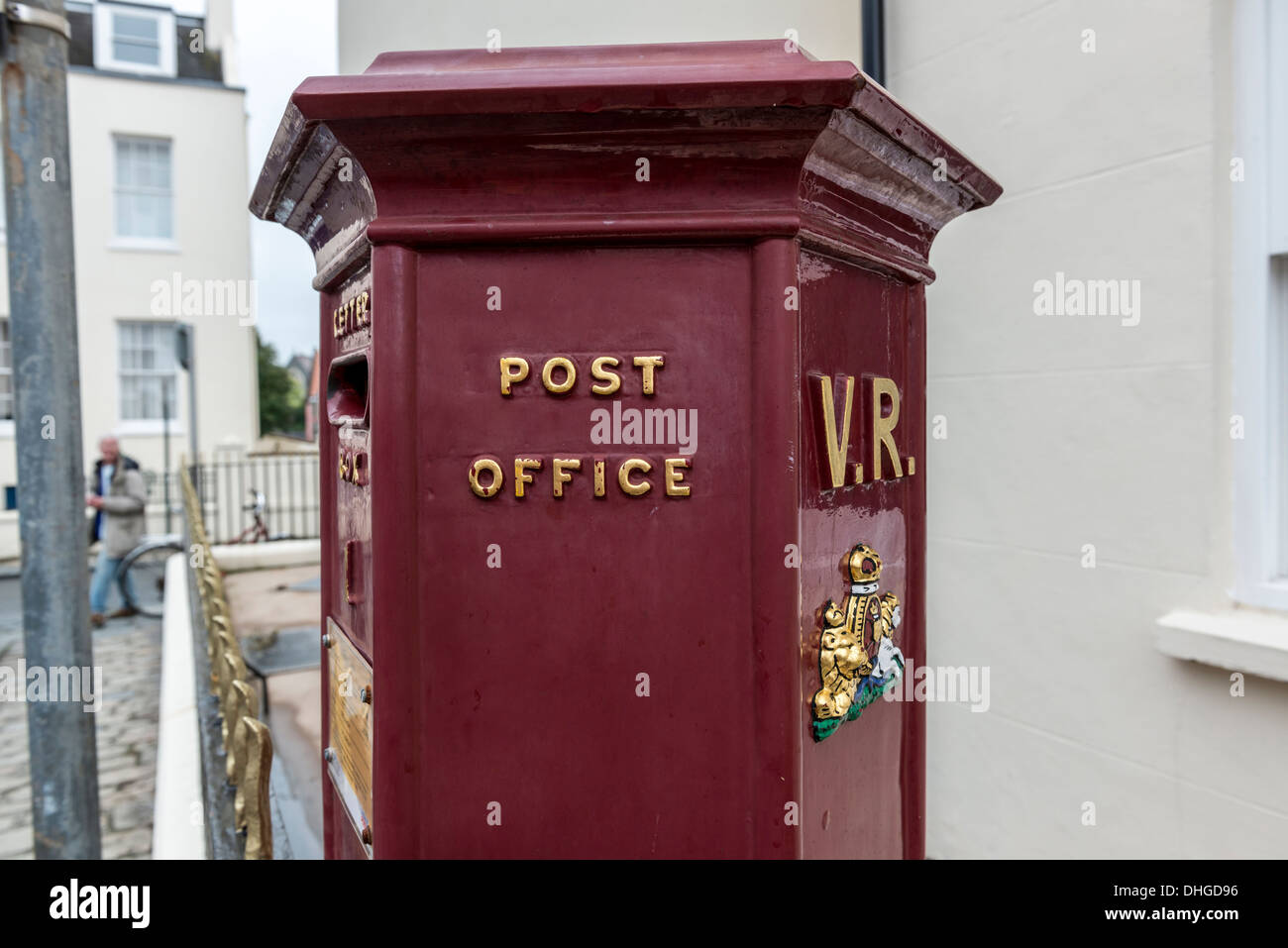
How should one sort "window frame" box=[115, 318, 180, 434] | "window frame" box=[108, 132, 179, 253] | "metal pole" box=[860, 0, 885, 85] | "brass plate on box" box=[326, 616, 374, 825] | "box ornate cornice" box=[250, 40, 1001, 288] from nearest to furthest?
"box ornate cornice" box=[250, 40, 1001, 288]
"brass plate on box" box=[326, 616, 374, 825]
"metal pole" box=[860, 0, 885, 85]
"window frame" box=[115, 318, 180, 434]
"window frame" box=[108, 132, 179, 253]

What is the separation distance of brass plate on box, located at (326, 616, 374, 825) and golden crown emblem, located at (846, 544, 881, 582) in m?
0.85

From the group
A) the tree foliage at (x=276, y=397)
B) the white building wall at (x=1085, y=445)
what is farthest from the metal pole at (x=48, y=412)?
the tree foliage at (x=276, y=397)

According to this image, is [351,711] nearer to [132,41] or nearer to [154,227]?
[154,227]

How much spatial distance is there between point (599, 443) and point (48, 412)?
1950 millimetres

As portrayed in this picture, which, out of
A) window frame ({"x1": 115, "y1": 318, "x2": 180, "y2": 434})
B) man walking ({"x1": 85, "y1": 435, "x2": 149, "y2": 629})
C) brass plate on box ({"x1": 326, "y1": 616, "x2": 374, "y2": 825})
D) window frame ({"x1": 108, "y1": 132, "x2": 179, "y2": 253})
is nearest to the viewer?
brass plate on box ({"x1": 326, "y1": 616, "x2": 374, "y2": 825})

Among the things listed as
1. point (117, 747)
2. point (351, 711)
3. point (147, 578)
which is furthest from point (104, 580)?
point (351, 711)

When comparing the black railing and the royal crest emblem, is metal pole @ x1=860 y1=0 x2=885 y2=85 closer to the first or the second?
the royal crest emblem

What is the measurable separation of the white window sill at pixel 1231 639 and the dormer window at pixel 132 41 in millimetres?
Answer: 16670

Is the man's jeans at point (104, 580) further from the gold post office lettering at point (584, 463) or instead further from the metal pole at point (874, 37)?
the gold post office lettering at point (584, 463)

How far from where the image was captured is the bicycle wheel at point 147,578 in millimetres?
7941

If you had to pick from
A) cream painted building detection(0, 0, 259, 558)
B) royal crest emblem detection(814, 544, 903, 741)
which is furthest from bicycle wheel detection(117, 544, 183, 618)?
royal crest emblem detection(814, 544, 903, 741)

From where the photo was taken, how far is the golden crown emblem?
4.65 ft
